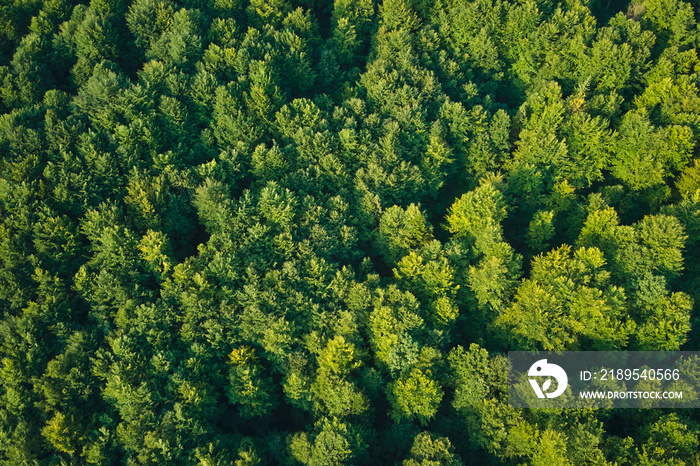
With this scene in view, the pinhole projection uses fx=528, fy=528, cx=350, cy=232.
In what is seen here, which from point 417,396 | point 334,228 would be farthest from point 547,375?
point 334,228

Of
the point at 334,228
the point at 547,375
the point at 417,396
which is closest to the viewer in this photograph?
the point at 417,396

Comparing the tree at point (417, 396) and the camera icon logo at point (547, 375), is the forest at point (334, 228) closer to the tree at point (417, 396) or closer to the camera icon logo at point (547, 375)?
the tree at point (417, 396)

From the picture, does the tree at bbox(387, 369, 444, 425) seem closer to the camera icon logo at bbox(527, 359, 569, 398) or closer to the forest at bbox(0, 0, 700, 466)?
the forest at bbox(0, 0, 700, 466)

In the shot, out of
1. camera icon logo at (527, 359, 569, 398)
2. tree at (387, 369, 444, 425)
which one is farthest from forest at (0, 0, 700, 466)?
camera icon logo at (527, 359, 569, 398)

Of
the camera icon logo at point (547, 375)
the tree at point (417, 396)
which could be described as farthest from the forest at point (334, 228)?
the camera icon logo at point (547, 375)

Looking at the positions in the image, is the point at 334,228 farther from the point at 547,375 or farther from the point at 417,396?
the point at 547,375

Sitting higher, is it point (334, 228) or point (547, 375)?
point (334, 228)

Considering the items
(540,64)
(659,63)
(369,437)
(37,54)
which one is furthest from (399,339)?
(37,54)

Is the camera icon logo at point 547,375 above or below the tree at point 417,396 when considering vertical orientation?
above

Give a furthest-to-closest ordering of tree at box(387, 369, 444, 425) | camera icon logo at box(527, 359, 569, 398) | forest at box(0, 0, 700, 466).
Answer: tree at box(387, 369, 444, 425) → camera icon logo at box(527, 359, 569, 398) → forest at box(0, 0, 700, 466)
